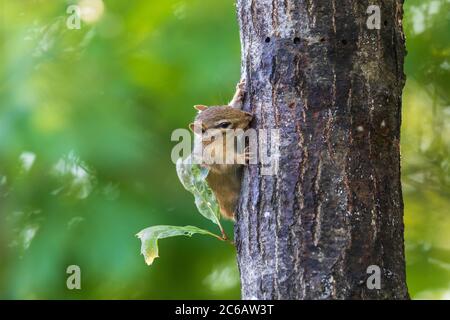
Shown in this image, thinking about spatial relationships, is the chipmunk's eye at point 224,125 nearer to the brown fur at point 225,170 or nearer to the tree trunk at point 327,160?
the brown fur at point 225,170

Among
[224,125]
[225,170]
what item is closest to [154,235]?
[225,170]

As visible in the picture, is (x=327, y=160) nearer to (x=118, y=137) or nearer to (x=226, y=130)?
(x=226, y=130)

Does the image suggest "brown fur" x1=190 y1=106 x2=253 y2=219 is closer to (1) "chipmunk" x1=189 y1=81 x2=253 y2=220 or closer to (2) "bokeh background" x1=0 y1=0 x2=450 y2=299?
(1) "chipmunk" x1=189 y1=81 x2=253 y2=220

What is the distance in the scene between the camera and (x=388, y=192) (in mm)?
2549

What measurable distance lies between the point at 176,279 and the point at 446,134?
1946 millimetres

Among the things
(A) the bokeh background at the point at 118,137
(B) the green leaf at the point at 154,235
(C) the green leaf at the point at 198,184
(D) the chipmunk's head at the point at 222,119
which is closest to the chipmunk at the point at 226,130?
(D) the chipmunk's head at the point at 222,119

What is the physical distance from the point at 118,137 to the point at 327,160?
2.12 m

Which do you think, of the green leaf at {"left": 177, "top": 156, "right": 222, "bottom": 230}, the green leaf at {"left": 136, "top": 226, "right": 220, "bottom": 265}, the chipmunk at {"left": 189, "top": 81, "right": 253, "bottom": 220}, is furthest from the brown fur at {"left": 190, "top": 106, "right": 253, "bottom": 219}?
the green leaf at {"left": 136, "top": 226, "right": 220, "bottom": 265}

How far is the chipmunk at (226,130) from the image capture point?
2992 millimetres

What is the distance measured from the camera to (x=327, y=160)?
8.25 feet

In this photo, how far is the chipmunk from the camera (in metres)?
2.99

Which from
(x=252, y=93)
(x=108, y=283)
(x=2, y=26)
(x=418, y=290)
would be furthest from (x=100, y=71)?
(x=418, y=290)

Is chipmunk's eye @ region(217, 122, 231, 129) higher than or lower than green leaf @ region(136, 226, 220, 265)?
higher

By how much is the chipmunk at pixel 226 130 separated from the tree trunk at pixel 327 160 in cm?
26
